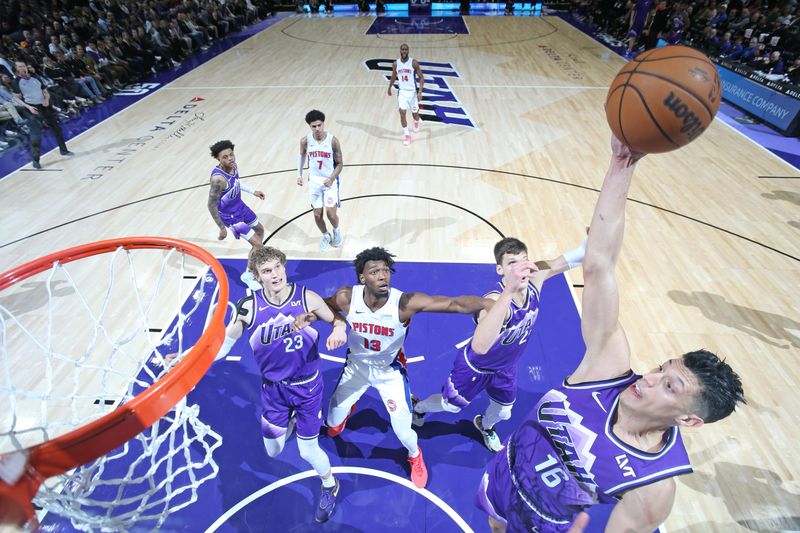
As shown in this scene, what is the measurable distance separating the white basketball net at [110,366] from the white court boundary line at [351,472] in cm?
29

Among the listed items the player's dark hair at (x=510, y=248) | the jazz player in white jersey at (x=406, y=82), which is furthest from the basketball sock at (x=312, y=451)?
the jazz player in white jersey at (x=406, y=82)

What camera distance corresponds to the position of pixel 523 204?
7238 mm

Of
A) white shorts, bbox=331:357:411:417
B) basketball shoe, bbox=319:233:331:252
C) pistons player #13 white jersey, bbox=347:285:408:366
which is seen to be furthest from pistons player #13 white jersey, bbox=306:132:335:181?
white shorts, bbox=331:357:411:417

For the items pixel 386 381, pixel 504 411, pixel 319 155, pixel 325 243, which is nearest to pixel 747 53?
pixel 319 155

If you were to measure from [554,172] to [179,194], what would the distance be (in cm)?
665

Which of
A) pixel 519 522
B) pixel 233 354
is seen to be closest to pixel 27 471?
pixel 519 522

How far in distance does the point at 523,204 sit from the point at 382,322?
15.9 feet

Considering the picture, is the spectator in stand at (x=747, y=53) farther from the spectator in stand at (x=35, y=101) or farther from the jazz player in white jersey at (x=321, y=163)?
the spectator in stand at (x=35, y=101)

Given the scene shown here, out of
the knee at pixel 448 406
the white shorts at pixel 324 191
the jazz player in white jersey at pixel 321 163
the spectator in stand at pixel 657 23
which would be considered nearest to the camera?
the knee at pixel 448 406

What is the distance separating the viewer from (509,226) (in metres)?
6.65

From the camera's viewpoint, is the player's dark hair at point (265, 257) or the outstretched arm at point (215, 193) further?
the outstretched arm at point (215, 193)

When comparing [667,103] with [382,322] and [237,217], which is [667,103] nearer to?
[382,322]

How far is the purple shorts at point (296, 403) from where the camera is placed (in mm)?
3115

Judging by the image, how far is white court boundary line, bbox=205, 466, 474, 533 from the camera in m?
3.28
